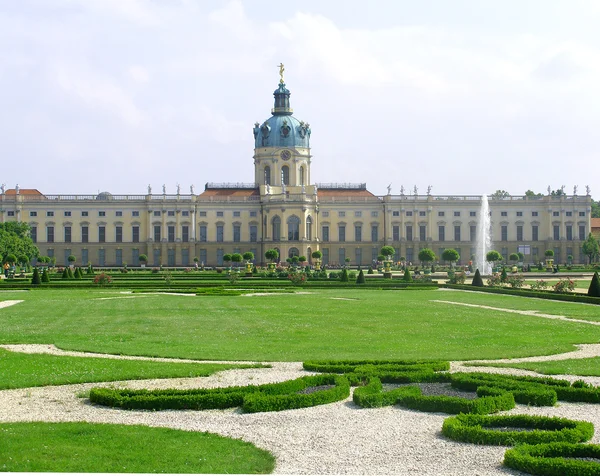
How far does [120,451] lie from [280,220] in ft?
253

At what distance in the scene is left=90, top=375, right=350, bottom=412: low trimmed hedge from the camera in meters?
10.8

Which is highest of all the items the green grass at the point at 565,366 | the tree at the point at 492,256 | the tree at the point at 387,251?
the tree at the point at 387,251

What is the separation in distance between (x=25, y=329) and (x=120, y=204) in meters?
68.7

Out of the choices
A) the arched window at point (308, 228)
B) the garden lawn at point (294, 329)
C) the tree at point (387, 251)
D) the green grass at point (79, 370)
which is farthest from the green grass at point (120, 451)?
the arched window at point (308, 228)

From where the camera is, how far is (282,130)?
3501 inches

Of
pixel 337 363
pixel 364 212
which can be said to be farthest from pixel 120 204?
pixel 337 363

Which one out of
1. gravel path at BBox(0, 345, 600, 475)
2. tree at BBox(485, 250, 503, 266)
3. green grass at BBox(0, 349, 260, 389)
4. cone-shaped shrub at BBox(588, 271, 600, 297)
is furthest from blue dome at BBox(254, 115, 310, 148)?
gravel path at BBox(0, 345, 600, 475)

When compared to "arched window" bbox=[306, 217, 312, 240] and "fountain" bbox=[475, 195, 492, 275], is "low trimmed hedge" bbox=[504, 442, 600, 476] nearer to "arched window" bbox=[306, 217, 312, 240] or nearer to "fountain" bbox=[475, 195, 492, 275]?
"fountain" bbox=[475, 195, 492, 275]

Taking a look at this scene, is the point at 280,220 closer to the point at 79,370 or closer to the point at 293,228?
the point at 293,228

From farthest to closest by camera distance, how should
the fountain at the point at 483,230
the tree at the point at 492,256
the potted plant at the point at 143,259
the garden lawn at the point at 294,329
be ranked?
the potted plant at the point at 143,259
the fountain at the point at 483,230
the tree at the point at 492,256
the garden lawn at the point at 294,329

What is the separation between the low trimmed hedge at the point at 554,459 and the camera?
7840mm

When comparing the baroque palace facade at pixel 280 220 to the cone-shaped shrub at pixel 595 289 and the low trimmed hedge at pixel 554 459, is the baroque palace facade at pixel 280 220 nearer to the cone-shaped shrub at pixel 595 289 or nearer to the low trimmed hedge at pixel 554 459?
the cone-shaped shrub at pixel 595 289

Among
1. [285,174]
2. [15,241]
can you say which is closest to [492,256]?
[285,174]

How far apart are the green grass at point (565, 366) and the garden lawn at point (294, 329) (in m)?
1.03
